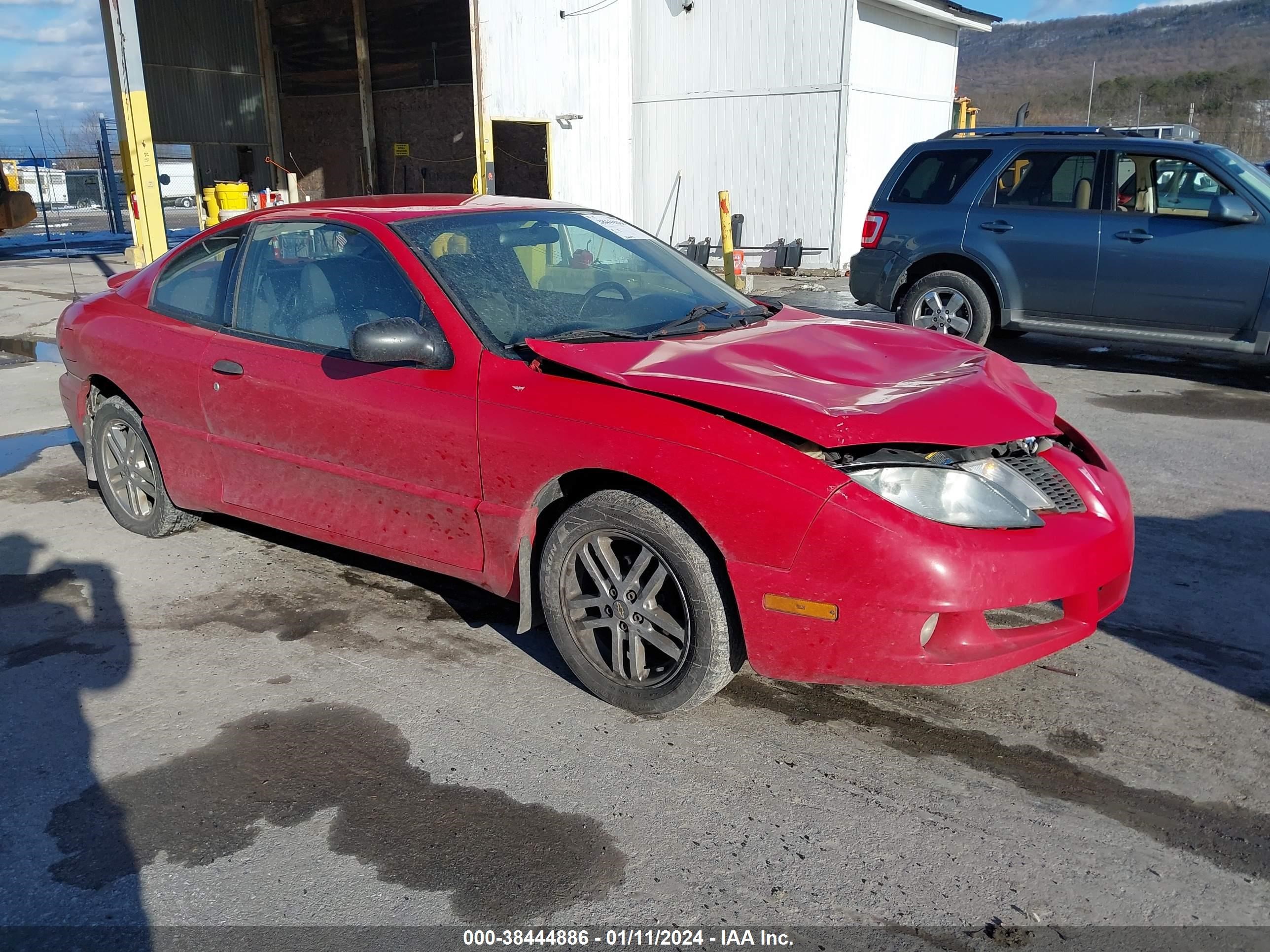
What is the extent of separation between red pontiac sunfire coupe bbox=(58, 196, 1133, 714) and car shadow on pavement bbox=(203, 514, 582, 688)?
10.2 inches

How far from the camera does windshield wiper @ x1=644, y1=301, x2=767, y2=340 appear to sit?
3791 millimetres

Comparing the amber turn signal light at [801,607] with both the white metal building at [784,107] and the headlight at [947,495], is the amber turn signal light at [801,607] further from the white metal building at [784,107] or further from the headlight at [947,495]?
the white metal building at [784,107]

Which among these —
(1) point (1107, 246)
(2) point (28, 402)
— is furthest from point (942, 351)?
(2) point (28, 402)

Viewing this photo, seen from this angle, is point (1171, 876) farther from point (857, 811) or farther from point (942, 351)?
point (942, 351)

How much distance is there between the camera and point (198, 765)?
3.14m

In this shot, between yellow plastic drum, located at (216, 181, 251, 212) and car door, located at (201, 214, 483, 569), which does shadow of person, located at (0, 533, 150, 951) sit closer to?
car door, located at (201, 214, 483, 569)

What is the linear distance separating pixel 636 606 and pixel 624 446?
0.52 meters

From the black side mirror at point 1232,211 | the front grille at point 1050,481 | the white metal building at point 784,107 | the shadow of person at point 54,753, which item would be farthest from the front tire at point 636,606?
the white metal building at point 784,107

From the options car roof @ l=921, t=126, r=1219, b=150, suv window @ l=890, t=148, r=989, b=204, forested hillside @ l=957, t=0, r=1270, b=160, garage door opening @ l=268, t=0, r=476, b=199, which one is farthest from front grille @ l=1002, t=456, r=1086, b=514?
forested hillside @ l=957, t=0, r=1270, b=160

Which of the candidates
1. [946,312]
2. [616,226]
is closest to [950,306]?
[946,312]

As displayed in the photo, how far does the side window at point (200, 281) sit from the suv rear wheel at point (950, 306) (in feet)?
19.2

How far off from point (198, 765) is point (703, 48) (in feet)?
53.3

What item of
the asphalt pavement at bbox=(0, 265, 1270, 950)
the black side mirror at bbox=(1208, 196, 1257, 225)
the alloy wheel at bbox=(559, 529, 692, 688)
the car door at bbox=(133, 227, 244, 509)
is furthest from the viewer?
the black side mirror at bbox=(1208, 196, 1257, 225)

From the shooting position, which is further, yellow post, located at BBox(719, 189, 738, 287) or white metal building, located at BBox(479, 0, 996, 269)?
white metal building, located at BBox(479, 0, 996, 269)
